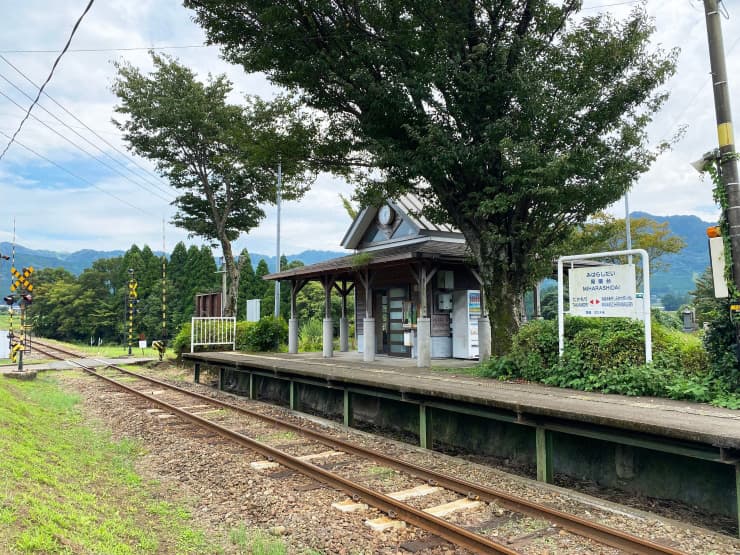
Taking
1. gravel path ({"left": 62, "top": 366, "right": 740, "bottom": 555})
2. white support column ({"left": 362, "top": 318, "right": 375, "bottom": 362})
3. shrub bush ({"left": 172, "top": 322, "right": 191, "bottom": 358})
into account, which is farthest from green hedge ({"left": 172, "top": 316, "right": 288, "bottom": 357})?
gravel path ({"left": 62, "top": 366, "right": 740, "bottom": 555})

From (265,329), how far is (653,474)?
14.7m

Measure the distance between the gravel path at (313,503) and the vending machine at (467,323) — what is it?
265 inches

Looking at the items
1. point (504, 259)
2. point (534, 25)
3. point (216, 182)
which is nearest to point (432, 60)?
point (534, 25)

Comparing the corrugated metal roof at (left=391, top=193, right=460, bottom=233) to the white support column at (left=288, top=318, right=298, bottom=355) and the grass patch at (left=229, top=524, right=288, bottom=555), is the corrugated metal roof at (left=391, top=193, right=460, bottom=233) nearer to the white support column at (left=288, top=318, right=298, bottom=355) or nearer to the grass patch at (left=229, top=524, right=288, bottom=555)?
the white support column at (left=288, top=318, right=298, bottom=355)

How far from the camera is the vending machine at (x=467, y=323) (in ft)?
49.2

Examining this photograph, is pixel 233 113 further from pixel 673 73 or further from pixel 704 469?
pixel 704 469

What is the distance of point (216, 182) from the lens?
2452 cm

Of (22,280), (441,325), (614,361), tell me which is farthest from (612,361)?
(22,280)

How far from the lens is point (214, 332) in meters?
18.9

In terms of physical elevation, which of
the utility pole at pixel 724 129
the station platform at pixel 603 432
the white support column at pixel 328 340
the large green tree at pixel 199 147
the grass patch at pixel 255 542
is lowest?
the grass patch at pixel 255 542

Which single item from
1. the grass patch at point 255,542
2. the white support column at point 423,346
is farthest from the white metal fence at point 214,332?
the grass patch at point 255,542

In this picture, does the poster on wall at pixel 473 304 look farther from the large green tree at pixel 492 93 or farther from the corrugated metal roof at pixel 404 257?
the large green tree at pixel 492 93

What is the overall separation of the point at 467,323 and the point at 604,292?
258 inches

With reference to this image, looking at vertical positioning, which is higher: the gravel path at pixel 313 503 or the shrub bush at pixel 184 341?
the shrub bush at pixel 184 341
